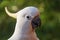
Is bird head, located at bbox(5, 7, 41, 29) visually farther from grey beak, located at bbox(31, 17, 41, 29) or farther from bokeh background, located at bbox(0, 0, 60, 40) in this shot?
bokeh background, located at bbox(0, 0, 60, 40)

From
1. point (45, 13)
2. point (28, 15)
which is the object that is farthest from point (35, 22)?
point (45, 13)

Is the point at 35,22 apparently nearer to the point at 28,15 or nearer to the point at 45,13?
the point at 28,15

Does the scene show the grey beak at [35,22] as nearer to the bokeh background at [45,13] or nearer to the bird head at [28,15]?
the bird head at [28,15]

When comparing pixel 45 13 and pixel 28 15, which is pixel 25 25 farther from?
pixel 45 13

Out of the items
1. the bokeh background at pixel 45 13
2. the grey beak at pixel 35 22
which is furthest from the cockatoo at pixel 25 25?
the bokeh background at pixel 45 13

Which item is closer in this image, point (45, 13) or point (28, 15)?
point (28, 15)

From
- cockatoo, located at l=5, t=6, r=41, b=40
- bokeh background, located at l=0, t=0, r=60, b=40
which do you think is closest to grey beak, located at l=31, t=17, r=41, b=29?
cockatoo, located at l=5, t=6, r=41, b=40

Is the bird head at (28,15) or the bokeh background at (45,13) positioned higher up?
the bird head at (28,15)

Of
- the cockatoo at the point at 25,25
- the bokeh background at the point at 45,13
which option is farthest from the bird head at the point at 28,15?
the bokeh background at the point at 45,13

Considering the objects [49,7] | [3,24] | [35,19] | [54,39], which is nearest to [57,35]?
[54,39]

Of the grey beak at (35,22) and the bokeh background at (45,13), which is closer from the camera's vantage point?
the grey beak at (35,22)

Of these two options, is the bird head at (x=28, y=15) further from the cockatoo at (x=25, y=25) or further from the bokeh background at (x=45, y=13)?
the bokeh background at (x=45, y=13)

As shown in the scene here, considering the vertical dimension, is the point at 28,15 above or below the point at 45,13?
above

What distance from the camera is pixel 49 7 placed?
2150 millimetres
